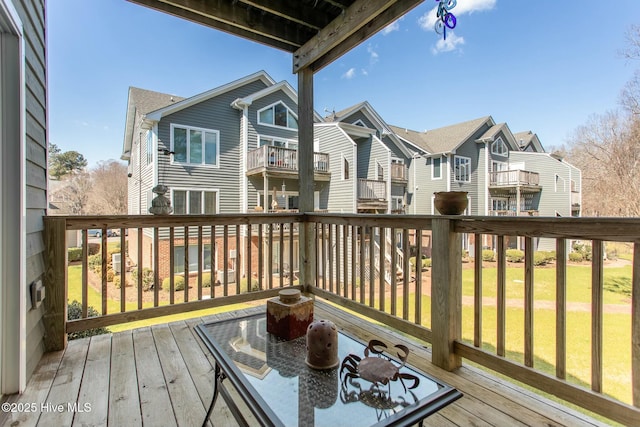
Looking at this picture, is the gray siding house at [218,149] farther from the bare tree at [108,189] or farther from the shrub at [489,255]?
the shrub at [489,255]

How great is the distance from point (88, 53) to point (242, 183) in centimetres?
470

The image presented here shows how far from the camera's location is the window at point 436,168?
16.3 ft

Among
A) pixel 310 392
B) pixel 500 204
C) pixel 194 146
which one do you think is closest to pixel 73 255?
pixel 310 392

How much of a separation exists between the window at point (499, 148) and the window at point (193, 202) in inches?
241

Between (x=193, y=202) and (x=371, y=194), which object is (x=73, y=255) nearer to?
(x=193, y=202)

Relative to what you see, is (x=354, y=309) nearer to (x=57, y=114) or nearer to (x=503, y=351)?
(x=503, y=351)

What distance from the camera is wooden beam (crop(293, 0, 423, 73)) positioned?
2.43 m

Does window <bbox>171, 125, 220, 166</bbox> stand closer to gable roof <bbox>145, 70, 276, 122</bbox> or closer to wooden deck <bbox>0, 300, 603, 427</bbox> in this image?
gable roof <bbox>145, 70, 276, 122</bbox>

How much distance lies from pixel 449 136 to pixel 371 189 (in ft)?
15.8

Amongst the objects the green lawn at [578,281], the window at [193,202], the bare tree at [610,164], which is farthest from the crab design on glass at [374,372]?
the window at [193,202]

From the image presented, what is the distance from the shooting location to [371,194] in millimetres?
9594

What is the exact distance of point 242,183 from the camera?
841 centimetres

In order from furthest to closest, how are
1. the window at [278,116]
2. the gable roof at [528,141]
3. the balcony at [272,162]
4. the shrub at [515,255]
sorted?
the window at [278,116] → the balcony at [272,162] → the gable roof at [528,141] → the shrub at [515,255]

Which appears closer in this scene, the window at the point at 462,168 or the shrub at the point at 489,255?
the shrub at the point at 489,255
